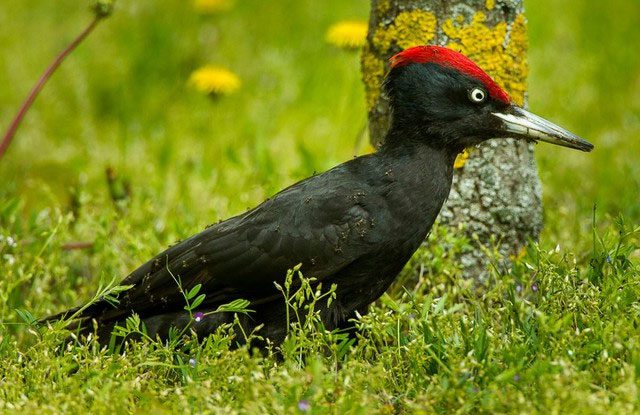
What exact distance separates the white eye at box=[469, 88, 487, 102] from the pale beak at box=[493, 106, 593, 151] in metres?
0.07

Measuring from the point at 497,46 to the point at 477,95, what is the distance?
0.64 meters

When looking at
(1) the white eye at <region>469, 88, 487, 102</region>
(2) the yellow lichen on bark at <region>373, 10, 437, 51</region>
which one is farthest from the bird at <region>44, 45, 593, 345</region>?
(2) the yellow lichen on bark at <region>373, 10, 437, 51</region>

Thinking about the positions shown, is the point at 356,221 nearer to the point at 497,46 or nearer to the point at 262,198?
the point at 497,46

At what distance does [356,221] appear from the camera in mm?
3619

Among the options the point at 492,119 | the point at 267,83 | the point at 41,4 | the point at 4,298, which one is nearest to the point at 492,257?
the point at 492,119

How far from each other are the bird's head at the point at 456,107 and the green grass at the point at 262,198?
43cm

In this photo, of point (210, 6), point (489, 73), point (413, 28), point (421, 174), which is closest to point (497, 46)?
point (489, 73)

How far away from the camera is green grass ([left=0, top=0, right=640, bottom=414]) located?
2947 millimetres

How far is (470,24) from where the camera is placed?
167 inches

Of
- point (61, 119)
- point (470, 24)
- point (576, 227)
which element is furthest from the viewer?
point (61, 119)

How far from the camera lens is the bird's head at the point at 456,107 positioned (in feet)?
12.2

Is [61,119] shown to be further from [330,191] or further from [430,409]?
[430,409]

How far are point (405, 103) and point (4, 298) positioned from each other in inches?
63.4

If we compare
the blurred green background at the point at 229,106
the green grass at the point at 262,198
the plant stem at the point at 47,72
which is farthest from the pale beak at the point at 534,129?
the plant stem at the point at 47,72
